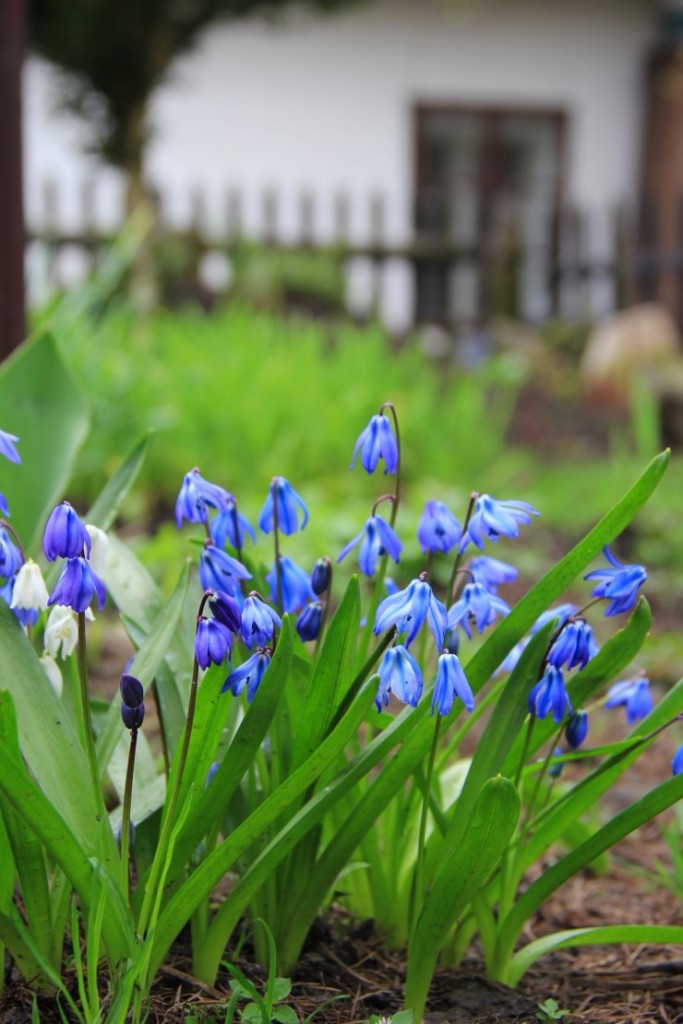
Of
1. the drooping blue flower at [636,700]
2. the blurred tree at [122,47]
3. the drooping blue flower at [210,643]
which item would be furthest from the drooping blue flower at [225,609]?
the blurred tree at [122,47]

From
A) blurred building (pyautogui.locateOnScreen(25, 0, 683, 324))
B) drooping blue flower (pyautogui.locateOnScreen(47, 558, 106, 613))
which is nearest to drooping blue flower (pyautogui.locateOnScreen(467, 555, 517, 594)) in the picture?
drooping blue flower (pyautogui.locateOnScreen(47, 558, 106, 613))

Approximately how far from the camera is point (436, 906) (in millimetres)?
1163

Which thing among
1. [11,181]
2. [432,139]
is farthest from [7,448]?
[432,139]

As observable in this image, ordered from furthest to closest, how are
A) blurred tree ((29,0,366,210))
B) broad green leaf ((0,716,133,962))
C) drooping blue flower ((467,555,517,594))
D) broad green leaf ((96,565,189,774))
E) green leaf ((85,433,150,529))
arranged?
blurred tree ((29,0,366,210)) → green leaf ((85,433,150,529)) → drooping blue flower ((467,555,517,594)) → broad green leaf ((96,565,189,774)) → broad green leaf ((0,716,133,962))

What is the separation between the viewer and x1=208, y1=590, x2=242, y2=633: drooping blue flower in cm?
105

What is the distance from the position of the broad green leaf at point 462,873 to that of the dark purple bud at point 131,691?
1.06 feet

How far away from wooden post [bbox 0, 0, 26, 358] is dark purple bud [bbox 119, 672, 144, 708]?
80.1 inches

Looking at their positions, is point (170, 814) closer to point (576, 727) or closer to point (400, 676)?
point (400, 676)

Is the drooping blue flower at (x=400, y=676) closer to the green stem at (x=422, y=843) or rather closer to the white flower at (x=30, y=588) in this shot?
the green stem at (x=422, y=843)

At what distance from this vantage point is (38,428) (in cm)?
170

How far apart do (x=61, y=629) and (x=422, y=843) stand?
16.9 inches

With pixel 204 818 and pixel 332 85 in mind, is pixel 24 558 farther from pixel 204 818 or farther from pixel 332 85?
pixel 332 85

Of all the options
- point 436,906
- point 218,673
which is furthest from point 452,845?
point 218,673

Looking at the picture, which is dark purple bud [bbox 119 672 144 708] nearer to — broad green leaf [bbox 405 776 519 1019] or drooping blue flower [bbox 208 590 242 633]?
drooping blue flower [bbox 208 590 242 633]
